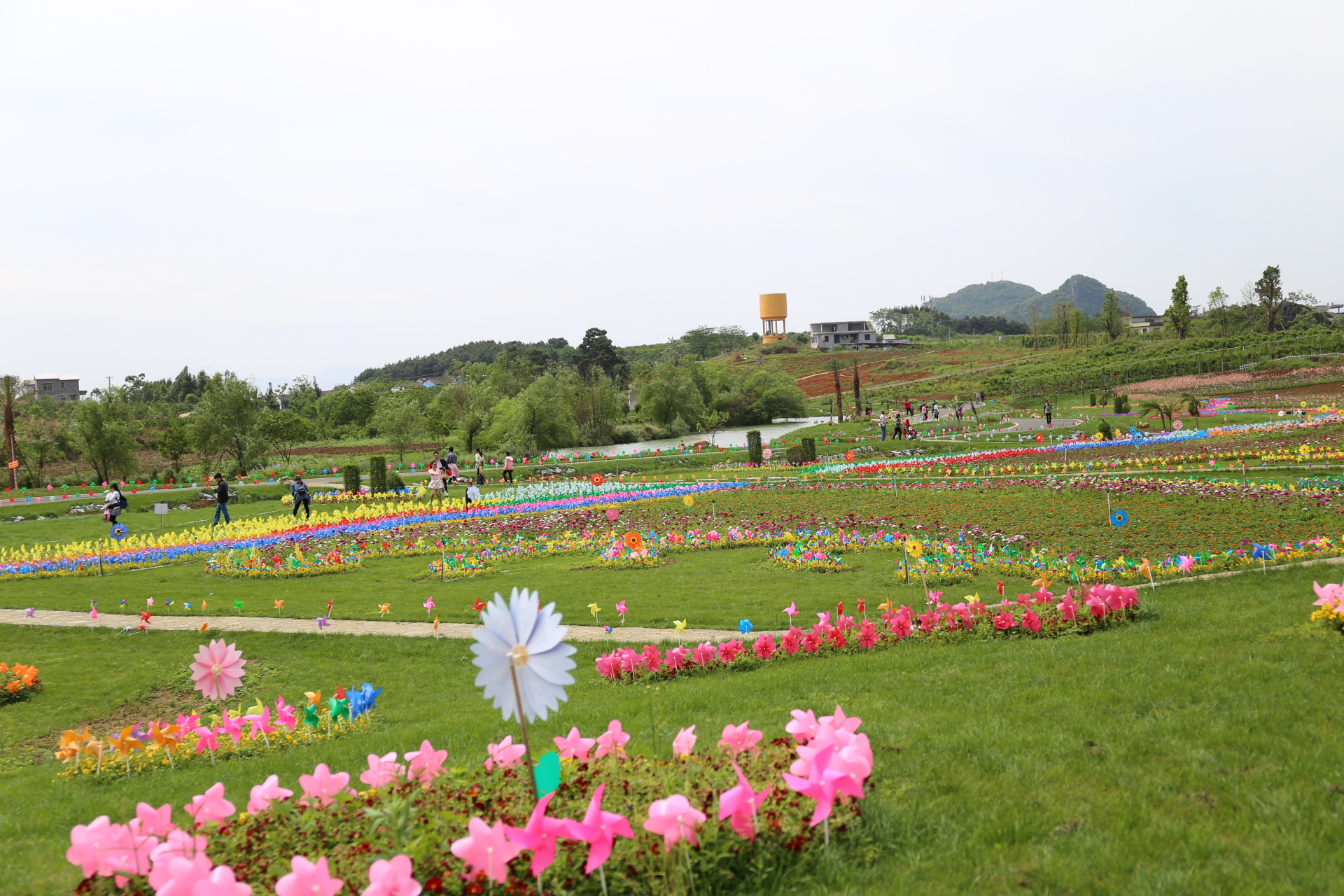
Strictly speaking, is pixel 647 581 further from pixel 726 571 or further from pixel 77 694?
pixel 77 694

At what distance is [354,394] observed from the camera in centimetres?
7544

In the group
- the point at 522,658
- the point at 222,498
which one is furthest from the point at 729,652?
the point at 222,498

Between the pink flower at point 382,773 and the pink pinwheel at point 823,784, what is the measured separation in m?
1.98

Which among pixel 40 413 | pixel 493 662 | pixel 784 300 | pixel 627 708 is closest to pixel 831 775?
pixel 493 662

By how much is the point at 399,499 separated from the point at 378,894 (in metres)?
25.1

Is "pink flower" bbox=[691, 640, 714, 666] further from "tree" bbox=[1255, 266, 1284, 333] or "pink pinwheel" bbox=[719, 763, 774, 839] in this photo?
"tree" bbox=[1255, 266, 1284, 333]

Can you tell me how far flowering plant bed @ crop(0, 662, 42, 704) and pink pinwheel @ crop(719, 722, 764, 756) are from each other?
8.47 m

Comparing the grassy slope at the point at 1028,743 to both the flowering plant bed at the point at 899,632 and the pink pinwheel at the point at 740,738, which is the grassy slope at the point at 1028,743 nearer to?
the flowering plant bed at the point at 899,632

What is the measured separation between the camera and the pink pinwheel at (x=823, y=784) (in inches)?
132

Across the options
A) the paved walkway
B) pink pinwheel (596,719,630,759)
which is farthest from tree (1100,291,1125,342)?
pink pinwheel (596,719,630,759)

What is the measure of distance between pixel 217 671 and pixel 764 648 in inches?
182

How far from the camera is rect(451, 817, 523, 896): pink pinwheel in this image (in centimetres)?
300

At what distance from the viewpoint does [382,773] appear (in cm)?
411

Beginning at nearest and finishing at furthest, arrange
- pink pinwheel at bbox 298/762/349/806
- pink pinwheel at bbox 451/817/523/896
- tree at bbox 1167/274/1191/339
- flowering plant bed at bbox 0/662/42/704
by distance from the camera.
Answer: pink pinwheel at bbox 451/817/523/896, pink pinwheel at bbox 298/762/349/806, flowering plant bed at bbox 0/662/42/704, tree at bbox 1167/274/1191/339
